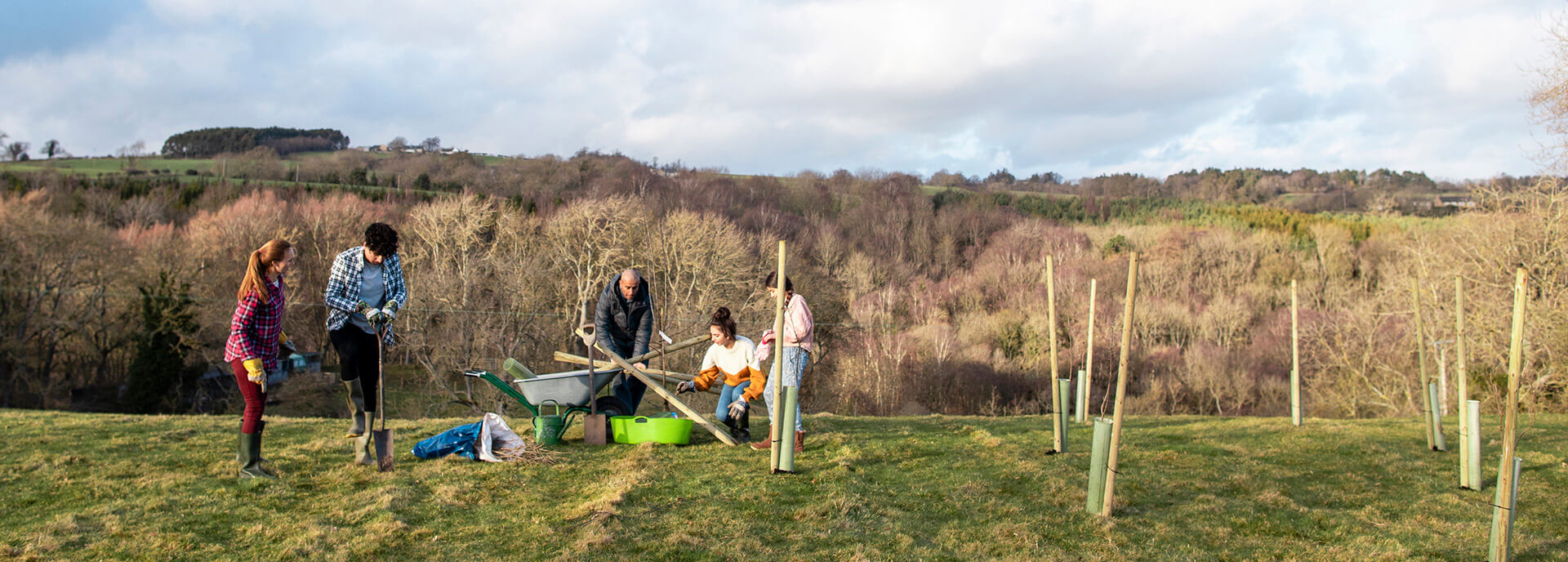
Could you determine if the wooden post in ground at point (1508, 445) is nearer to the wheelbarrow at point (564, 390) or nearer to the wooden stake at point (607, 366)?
the wooden stake at point (607, 366)

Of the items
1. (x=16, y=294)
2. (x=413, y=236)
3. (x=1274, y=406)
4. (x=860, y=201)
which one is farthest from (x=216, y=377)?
(x=860, y=201)

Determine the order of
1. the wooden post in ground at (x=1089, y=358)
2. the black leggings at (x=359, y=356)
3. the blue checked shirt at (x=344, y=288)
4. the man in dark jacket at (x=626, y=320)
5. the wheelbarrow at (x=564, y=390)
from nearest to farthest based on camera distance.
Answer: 1. the blue checked shirt at (x=344, y=288)
2. the black leggings at (x=359, y=356)
3. the wheelbarrow at (x=564, y=390)
4. the man in dark jacket at (x=626, y=320)
5. the wooden post in ground at (x=1089, y=358)

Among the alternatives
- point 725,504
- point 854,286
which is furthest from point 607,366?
point 854,286

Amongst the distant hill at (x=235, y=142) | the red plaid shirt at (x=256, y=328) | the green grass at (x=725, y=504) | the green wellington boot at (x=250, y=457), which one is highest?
the distant hill at (x=235, y=142)

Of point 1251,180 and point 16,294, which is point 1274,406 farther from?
point 1251,180

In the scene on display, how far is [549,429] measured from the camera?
6551 mm

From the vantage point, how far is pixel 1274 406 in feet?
106

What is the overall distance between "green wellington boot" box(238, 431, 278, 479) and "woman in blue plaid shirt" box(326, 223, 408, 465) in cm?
56

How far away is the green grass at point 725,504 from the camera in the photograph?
4309 millimetres

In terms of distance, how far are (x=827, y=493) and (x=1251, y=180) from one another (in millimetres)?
84396

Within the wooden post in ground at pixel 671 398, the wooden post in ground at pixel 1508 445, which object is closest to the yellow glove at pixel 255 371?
the wooden post in ground at pixel 671 398

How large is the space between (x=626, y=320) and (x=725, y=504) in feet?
8.98

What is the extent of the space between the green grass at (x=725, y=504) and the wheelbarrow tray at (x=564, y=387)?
36 cm

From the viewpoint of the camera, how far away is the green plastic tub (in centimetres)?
675
